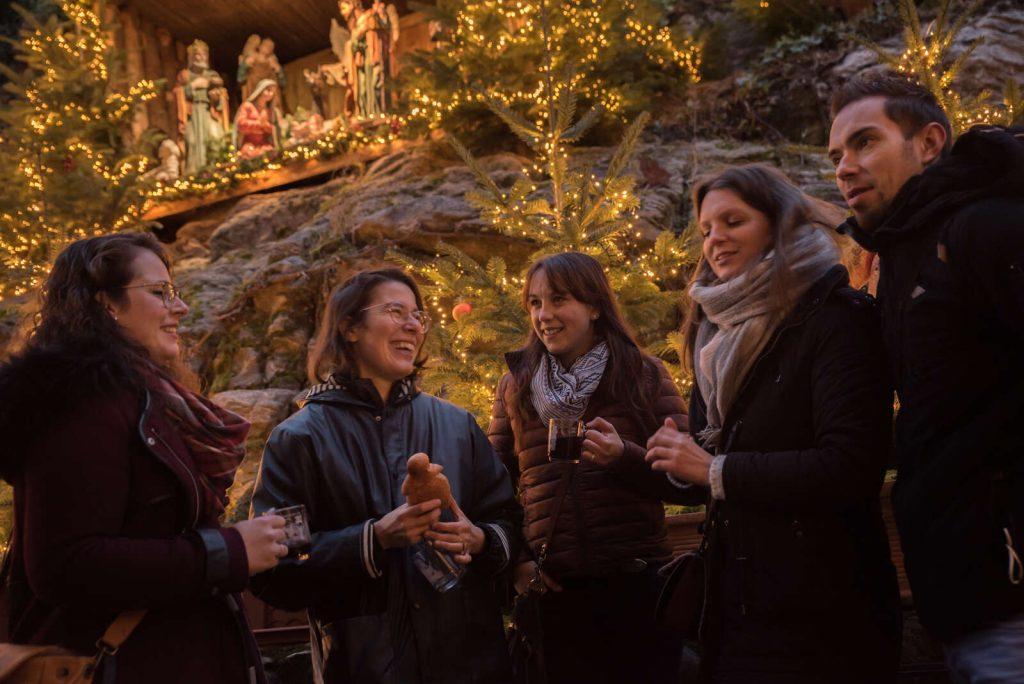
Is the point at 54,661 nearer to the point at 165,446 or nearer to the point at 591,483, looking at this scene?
the point at 165,446

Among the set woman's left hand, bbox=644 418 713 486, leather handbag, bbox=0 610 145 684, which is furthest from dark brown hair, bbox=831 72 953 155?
leather handbag, bbox=0 610 145 684

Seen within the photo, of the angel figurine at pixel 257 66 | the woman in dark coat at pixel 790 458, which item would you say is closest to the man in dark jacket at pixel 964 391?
the woman in dark coat at pixel 790 458

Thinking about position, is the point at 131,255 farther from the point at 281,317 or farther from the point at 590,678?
the point at 281,317

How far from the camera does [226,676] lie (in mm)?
1907

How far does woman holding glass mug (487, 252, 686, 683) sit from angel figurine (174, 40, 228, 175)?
13501mm

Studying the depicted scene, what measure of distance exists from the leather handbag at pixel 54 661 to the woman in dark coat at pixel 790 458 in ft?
4.42

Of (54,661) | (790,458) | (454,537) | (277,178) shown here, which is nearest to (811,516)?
(790,458)

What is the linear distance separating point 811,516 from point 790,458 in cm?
16

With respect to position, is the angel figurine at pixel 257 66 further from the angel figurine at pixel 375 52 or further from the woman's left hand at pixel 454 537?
the woman's left hand at pixel 454 537

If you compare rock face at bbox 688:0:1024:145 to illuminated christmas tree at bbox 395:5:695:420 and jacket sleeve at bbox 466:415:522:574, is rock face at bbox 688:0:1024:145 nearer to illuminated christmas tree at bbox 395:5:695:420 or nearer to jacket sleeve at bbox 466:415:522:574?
illuminated christmas tree at bbox 395:5:695:420

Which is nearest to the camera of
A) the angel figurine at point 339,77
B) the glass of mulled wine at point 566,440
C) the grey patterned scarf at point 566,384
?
the glass of mulled wine at point 566,440

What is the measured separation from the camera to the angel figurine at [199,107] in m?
14.7

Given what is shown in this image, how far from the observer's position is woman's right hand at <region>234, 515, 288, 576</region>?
6.12ft

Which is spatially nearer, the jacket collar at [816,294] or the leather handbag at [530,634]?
the jacket collar at [816,294]
